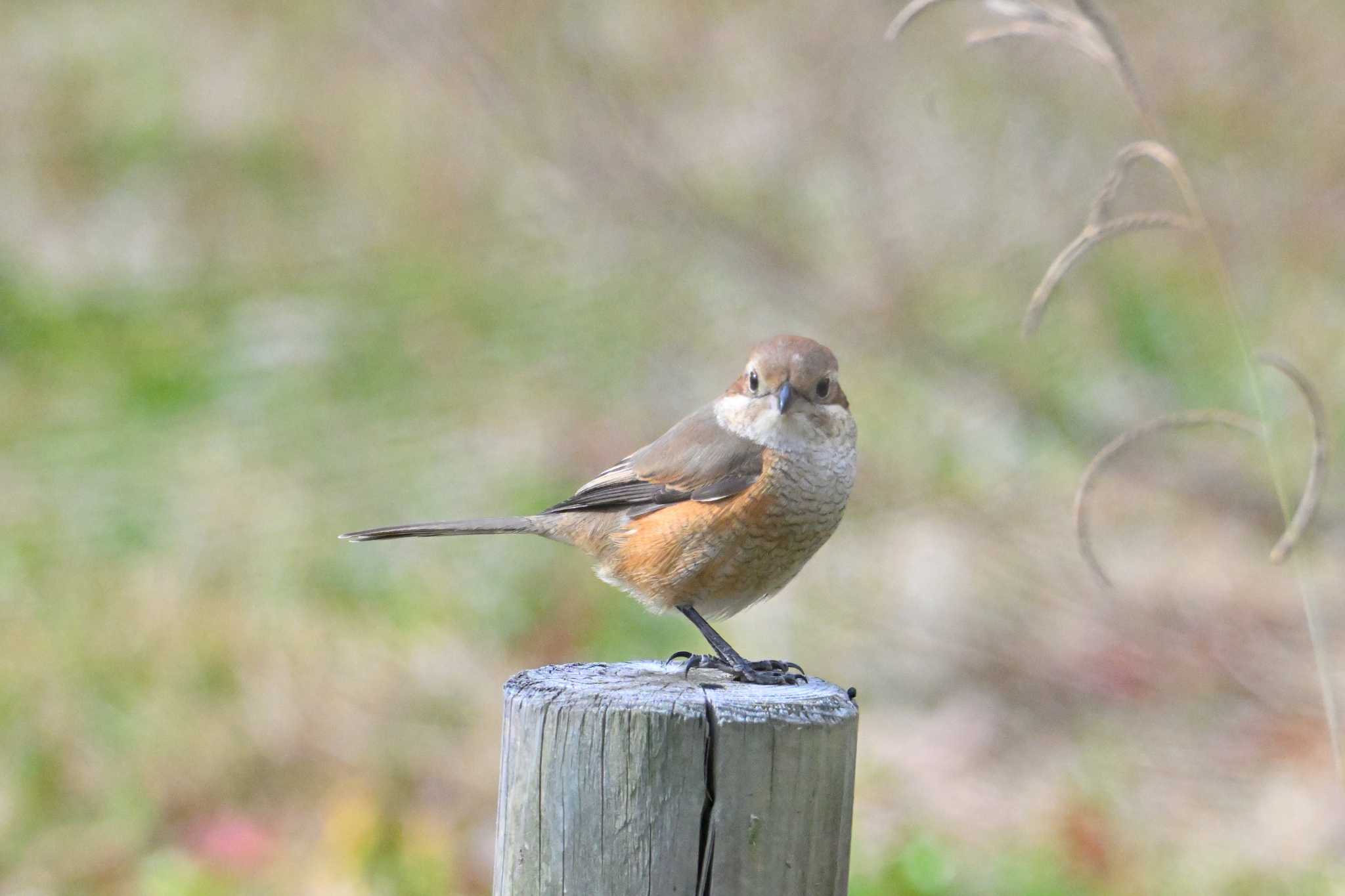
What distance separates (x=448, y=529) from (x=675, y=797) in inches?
51.9

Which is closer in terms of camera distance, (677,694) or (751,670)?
(677,694)

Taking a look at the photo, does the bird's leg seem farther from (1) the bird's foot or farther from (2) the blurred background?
(2) the blurred background

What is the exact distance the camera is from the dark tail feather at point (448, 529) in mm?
3232

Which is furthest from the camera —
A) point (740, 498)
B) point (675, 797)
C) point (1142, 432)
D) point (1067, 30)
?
point (740, 498)

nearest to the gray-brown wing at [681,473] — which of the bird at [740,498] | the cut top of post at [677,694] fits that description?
the bird at [740,498]

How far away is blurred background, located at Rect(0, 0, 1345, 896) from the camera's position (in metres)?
5.23

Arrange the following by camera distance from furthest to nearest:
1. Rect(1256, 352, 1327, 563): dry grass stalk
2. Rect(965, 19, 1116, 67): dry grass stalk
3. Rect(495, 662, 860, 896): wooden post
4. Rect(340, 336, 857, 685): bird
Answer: Rect(340, 336, 857, 685): bird < Rect(965, 19, 1116, 67): dry grass stalk < Rect(1256, 352, 1327, 563): dry grass stalk < Rect(495, 662, 860, 896): wooden post

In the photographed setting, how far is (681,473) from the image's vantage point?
3295mm

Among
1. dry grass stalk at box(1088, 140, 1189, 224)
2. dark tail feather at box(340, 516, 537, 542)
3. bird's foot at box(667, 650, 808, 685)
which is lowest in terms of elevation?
bird's foot at box(667, 650, 808, 685)

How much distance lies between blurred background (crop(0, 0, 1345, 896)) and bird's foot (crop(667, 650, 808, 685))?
62.4 inches

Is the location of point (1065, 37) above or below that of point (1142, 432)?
above

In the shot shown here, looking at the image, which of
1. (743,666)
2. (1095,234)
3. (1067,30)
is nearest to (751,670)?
(743,666)

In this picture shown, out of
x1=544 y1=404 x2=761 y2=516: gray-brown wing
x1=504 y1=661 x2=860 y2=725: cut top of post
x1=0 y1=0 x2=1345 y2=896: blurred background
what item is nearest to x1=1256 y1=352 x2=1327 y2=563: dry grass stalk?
x1=504 y1=661 x2=860 y2=725: cut top of post

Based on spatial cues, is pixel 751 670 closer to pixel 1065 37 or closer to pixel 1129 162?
pixel 1129 162
